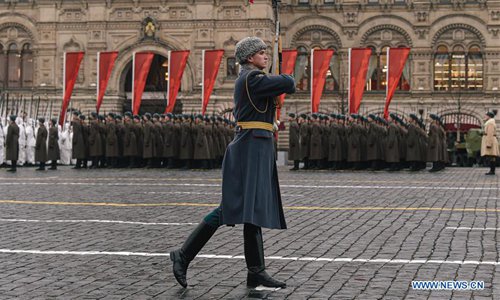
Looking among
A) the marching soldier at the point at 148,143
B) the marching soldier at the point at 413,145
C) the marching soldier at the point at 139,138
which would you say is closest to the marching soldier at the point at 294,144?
the marching soldier at the point at 413,145

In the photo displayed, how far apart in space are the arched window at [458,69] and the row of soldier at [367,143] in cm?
2176

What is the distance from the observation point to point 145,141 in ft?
92.2

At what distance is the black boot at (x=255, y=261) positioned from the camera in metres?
6.43

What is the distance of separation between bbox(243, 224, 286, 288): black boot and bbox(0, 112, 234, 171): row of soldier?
68.2 ft

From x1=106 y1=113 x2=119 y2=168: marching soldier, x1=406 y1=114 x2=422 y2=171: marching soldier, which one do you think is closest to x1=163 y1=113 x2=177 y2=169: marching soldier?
x1=106 y1=113 x2=119 y2=168: marching soldier

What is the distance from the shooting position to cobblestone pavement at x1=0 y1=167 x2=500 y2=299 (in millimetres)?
6398

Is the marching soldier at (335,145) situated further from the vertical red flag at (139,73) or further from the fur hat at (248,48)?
the fur hat at (248,48)

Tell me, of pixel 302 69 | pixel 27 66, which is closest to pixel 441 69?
pixel 302 69

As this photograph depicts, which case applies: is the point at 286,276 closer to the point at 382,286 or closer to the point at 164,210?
the point at 382,286

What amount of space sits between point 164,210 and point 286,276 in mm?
5512

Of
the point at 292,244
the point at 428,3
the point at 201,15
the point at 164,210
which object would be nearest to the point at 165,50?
the point at 201,15

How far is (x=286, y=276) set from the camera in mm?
6906

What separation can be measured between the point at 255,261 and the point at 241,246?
7.10 feet

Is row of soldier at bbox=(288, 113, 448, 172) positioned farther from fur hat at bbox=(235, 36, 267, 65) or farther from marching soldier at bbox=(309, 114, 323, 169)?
fur hat at bbox=(235, 36, 267, 65)
